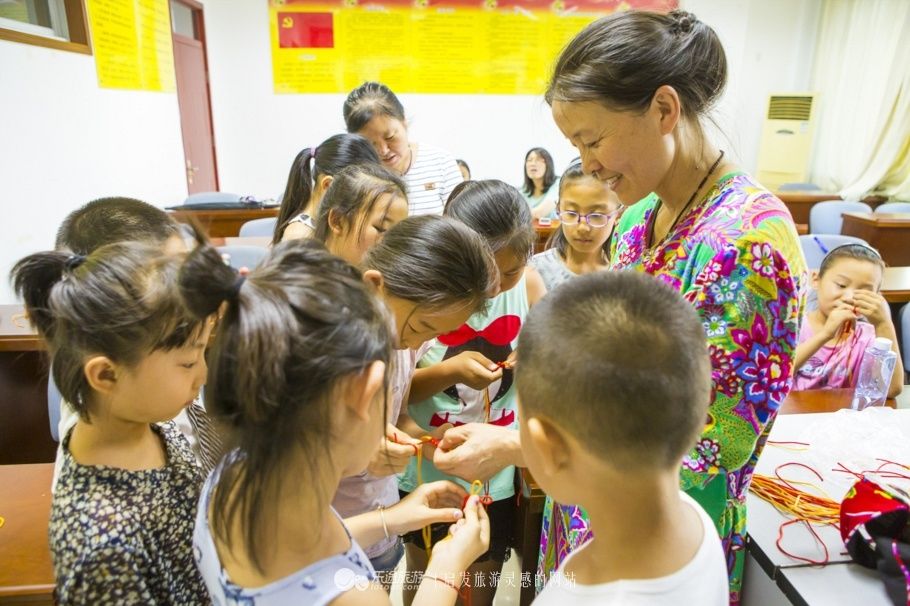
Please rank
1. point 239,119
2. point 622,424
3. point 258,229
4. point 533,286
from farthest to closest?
point 239,119 < point 258,229 < point 533,286 < point 622,424

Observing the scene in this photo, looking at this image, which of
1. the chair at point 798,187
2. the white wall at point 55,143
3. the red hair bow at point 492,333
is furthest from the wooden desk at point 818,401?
the chair at point 798,187

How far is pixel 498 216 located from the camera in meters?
1.59

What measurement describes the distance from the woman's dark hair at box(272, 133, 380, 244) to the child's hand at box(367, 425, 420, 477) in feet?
3.38

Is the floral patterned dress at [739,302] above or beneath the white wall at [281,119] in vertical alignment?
beneath

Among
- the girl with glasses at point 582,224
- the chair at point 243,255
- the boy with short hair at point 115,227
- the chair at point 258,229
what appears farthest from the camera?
the chair at point 258,229

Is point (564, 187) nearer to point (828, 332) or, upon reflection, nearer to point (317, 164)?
point (317, 164)

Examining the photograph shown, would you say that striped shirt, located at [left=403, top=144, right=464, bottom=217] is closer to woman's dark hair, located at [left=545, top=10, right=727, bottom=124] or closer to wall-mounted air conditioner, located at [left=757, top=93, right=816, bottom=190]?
woman's dark hair, located at [left=545, top=10, right=727, bottom=124]

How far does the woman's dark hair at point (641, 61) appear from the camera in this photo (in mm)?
906

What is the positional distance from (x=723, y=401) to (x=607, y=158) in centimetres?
46

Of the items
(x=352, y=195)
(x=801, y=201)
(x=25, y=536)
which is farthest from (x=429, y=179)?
(x=801, y=201)

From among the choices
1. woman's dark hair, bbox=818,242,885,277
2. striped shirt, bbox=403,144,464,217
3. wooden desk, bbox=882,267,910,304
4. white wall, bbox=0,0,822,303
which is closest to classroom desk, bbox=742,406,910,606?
woman's dark hair, bbox=818,242,885,277

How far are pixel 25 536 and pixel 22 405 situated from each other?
1307 millimetres

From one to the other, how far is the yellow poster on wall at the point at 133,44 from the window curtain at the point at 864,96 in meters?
6.38

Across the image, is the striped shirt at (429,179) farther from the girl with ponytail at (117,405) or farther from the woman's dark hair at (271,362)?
the woman's dark hair at (271,362)
